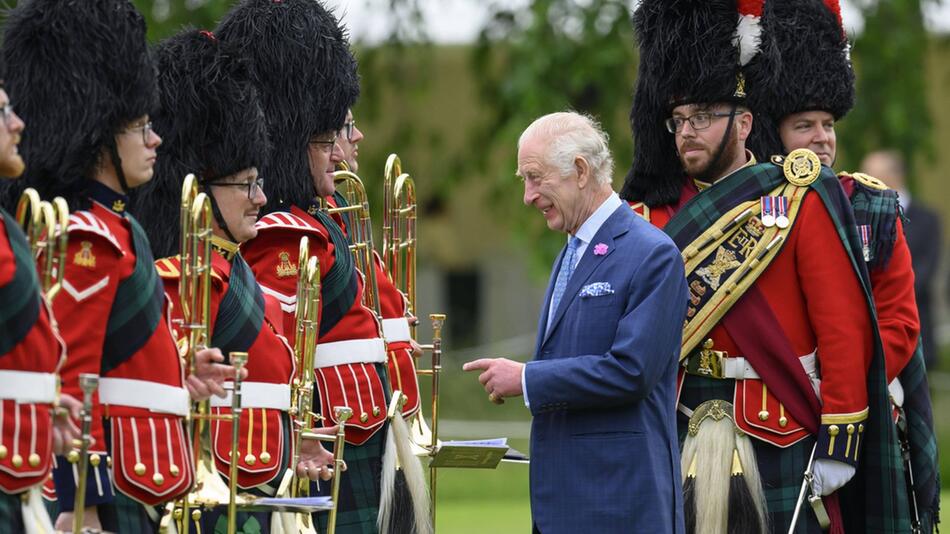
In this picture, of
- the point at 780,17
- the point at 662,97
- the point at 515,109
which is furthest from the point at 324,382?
the point at 515,109

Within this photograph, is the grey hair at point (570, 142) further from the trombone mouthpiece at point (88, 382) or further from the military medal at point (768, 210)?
the trombone mouthpiece at point (88, 382)

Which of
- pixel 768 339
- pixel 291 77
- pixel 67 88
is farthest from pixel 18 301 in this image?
pixel 768 339

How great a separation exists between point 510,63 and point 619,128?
99 cm

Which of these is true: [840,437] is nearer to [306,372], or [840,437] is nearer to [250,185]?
[306,372]

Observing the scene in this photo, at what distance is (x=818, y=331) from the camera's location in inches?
227

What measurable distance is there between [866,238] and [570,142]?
4.94 feet

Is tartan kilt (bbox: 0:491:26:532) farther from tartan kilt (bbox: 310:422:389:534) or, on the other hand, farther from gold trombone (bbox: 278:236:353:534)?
tartan kilt (bbox: 310:422:389:534)

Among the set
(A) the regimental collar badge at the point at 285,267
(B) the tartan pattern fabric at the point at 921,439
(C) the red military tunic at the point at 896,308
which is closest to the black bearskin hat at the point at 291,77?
(A) the regimental collar badge at the point at 285,267

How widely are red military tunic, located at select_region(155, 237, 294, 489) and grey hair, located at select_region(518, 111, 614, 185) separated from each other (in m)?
0.95

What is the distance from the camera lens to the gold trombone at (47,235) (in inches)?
165

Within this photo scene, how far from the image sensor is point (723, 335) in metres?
5.83

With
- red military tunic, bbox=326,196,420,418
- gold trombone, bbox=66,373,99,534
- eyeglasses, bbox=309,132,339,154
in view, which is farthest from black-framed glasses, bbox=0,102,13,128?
red military tunic, bbox=326,196,420,418

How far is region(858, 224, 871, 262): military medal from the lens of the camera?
629 cm

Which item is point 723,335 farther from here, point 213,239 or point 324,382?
point 213,239
